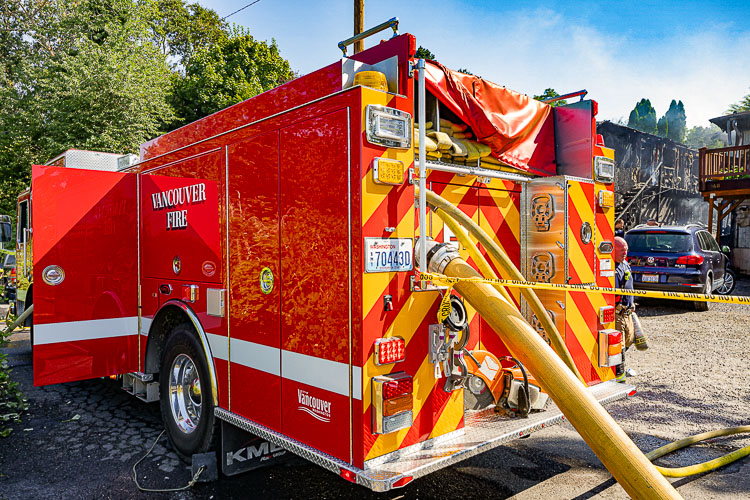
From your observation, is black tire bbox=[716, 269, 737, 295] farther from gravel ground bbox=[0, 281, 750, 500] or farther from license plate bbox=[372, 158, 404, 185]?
license plate bbox=[372, 158, 404, 185]

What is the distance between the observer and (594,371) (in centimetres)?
436

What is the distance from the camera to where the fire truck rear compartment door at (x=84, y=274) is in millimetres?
4352

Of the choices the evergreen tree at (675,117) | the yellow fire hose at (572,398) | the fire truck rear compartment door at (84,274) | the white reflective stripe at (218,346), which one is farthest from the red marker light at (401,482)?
the evergreen tree at (675,117)

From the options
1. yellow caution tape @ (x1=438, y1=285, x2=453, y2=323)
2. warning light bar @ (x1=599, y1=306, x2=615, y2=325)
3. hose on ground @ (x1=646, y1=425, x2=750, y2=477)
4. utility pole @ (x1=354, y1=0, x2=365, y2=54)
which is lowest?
hose on ground @ (x1=646, y1=425, x2=750, y2=477)

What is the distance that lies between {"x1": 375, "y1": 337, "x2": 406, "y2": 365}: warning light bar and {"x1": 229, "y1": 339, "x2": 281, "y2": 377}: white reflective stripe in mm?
803

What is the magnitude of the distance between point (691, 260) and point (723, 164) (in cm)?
1124

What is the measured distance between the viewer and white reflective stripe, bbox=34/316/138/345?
4321 millimetres

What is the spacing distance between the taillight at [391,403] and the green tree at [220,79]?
18248 millimetres

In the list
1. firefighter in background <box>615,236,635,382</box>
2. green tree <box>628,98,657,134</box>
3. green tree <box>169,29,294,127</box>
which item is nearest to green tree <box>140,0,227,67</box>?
green tree <box>169,29,294,127</box>

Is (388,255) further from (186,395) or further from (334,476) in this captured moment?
(186,395)

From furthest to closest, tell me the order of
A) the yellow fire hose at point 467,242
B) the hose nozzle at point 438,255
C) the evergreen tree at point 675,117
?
the evergreen tree at point 675,117, the yellow fire hose at point 467,242, the hose nozzle at point 438,255

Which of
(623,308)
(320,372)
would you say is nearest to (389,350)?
(320,372)

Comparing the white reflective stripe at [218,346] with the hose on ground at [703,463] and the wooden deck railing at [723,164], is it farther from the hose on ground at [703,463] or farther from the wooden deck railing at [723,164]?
the wooden deck railing at [723,164]

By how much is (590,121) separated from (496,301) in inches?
87.2
